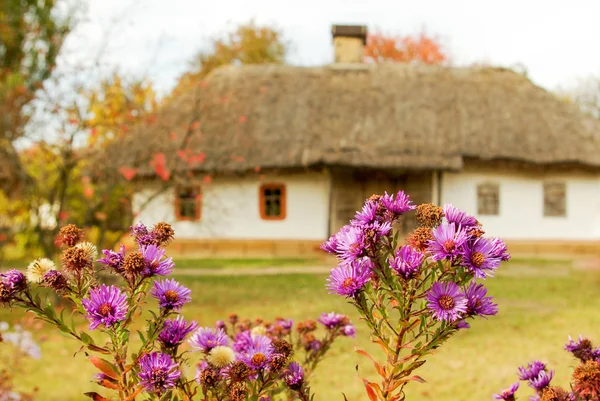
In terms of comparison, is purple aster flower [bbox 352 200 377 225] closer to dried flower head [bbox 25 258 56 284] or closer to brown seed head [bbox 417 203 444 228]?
brown seed head [bbox 417 203 444 228]

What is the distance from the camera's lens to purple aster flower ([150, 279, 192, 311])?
61.3 inches

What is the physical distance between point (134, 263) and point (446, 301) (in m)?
0.70

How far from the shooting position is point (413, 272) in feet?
4.82

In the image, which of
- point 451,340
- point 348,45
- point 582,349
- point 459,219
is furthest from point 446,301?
point 348,45

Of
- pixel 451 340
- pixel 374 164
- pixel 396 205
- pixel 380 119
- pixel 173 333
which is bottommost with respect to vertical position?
pixel 451 340

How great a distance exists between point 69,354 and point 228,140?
11.0 m

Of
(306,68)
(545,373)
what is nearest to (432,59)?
(306,68)

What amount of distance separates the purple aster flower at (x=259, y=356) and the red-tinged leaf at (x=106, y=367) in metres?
0.33

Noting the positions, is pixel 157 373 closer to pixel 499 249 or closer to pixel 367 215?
pixel 367 215

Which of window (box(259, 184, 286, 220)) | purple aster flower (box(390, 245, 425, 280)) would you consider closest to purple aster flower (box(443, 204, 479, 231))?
purple aster flower (box(390, 245, 425, 280))

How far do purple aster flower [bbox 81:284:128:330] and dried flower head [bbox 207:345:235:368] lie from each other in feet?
1.17

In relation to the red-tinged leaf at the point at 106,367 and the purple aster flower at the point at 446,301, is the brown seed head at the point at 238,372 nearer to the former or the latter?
the red-tinged leaf at the point at 106,367

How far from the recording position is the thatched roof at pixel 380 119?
643 inches

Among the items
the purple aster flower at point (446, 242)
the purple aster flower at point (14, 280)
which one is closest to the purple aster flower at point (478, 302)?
the purple aster flower at point (446, 242)
